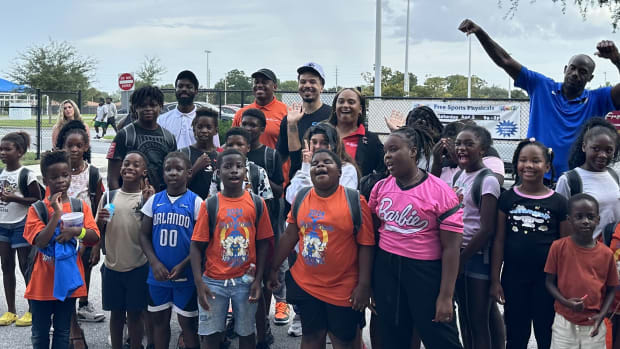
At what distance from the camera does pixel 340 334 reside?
3.48 m

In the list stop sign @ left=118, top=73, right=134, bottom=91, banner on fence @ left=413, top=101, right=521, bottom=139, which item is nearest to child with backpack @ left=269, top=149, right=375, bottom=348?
banner on fence @ left=413, top=101, right=521, bottom=139

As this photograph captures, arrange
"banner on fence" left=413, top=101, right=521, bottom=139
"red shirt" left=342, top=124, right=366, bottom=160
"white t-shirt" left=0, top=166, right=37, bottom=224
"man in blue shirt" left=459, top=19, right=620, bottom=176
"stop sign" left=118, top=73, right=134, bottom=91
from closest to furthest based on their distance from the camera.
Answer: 1. "man in blue shirt" left=459, top=19, right=620, bottom=176
2. "red shirt" left=342, top=124, right=366, bottom=160
3. "white t-shirt" left=0, top=166, right=37, bottom=224
4. "banner on fence" left=413, top=101, right=521, bottom=139
5. "stop sign" left=118, top=73, right=134, bottom=91

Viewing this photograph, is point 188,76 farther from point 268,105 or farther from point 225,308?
point 225,308

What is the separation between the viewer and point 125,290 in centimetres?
415

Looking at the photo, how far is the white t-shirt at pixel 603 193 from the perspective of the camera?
12.3ft

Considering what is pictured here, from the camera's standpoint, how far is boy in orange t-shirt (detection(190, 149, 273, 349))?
146 inches

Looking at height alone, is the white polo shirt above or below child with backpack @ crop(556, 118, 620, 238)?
above

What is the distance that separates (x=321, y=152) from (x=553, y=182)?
1.88 m

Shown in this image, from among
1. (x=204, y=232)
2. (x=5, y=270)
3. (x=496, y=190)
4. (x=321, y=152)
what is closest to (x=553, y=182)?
(x=496, y=190)

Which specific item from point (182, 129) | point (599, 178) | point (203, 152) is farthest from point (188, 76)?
point (599, 178)

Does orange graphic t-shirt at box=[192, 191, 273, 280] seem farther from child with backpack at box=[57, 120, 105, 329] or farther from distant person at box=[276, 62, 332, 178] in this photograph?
child with backpack at box=[57, 120, 105, 329]

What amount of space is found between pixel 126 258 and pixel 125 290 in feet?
0.78

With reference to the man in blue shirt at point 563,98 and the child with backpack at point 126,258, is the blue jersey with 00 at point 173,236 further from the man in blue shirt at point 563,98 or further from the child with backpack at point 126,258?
the man in blue shirt at point 563,98

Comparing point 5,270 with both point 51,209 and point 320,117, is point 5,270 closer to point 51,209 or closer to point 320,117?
point 51,209
